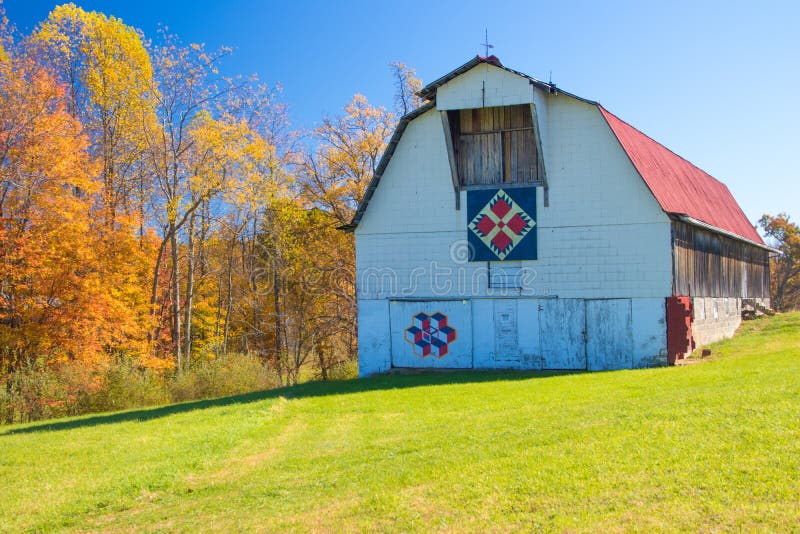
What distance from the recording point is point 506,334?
2216cm

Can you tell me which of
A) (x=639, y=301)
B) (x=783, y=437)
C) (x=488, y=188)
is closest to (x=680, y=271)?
(x=639, y=301)

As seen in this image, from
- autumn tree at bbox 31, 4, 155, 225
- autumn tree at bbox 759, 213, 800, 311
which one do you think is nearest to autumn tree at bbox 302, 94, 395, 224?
autumn tree at bbox 31, 4, 155, 225

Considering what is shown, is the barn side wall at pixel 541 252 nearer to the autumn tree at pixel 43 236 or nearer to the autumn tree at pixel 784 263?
the autumn tree at pixel 43 236

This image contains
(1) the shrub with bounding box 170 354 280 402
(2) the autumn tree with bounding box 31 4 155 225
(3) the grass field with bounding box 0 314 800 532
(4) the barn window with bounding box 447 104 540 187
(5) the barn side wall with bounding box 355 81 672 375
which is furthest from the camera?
(2) the autumn tree with bounding box 31 4 155 225

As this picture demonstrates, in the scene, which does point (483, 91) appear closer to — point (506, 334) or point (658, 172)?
point (658, 172)

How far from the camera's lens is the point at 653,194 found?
2070 cm

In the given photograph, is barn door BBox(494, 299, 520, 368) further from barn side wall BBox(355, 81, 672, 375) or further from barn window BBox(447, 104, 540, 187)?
barn window BBox(447, 104, 540, 187)

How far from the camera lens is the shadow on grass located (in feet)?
59.3

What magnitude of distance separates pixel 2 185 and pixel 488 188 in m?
16.6

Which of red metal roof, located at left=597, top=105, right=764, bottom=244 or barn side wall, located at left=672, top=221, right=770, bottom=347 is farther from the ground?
red metal roof, located at left=597, top=105, right=764, bottom=244

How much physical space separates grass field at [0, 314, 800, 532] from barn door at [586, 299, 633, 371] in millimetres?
3803

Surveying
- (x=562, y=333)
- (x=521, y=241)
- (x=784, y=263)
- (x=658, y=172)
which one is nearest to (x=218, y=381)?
(x=521, y=241)

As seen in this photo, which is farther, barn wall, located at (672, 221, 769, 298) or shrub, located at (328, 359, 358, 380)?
shrub, located at (328, 359, 358, 380)

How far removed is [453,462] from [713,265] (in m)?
19.7
